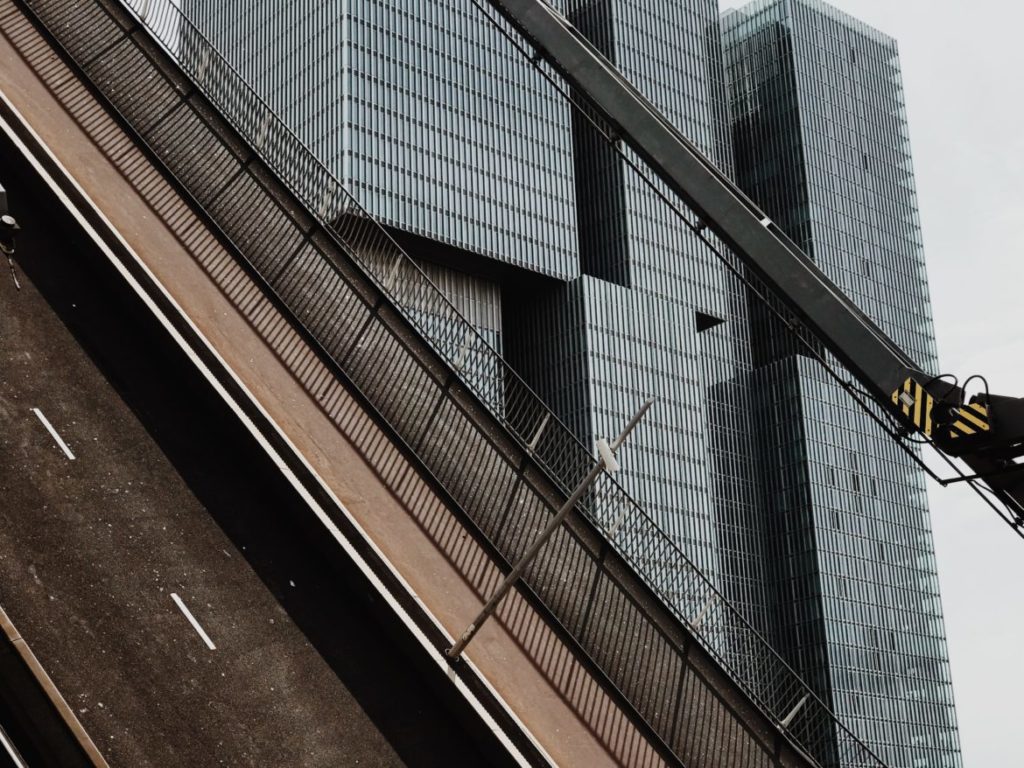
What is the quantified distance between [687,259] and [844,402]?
2431cm

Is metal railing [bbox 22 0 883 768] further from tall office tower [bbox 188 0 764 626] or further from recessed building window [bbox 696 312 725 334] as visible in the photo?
recessed building window [bbox 696 312 725 334]

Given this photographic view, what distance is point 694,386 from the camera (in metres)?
150

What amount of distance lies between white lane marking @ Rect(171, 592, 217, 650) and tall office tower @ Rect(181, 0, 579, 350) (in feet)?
343

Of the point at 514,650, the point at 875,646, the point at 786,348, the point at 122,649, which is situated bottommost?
the point at 122,649

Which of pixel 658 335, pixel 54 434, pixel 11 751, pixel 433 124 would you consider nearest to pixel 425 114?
pixel 433 124

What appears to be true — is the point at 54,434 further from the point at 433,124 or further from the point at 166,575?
the point at 433,124

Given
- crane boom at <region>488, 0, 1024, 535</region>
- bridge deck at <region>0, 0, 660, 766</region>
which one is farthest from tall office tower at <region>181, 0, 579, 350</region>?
bridge deck at <region>0, 0, 660, 766</region>

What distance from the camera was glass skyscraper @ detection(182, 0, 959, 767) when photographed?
134m

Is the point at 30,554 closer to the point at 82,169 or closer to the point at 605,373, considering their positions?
the point at 82,169

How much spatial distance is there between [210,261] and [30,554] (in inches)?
319

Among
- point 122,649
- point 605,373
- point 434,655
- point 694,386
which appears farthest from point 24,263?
point 694,386

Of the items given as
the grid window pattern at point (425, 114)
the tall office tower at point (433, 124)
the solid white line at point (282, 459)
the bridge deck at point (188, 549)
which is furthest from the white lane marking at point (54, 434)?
the grid window pattern at point (425, 114)

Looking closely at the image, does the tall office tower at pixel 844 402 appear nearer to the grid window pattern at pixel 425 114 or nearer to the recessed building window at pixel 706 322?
the recessed building window at pixel 706 322

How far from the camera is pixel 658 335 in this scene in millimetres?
146625
